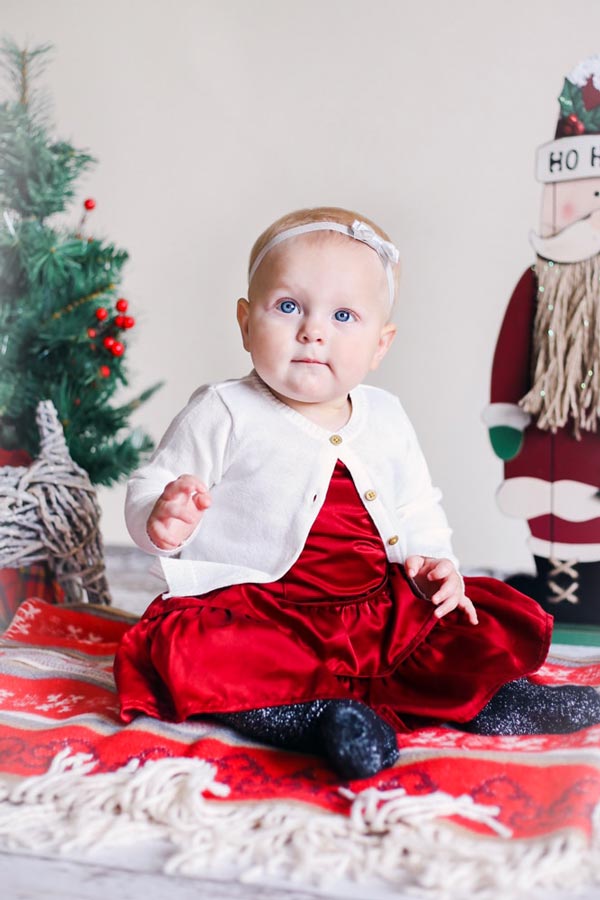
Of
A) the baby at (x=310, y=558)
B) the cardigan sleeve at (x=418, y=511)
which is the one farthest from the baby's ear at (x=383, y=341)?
the cardigan sleeve at (x=418, y=511)

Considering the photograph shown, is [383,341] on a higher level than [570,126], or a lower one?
lower

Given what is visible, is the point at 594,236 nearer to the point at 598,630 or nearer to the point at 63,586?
the point at 598,630

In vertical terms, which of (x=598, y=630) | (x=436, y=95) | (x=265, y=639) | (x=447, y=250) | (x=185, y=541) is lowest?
(x=598, y=630)

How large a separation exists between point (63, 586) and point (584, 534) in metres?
0.92

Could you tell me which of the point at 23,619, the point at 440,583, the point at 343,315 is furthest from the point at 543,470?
the point at 23,619

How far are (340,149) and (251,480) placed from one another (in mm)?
840

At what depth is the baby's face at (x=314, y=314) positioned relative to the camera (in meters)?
1.15

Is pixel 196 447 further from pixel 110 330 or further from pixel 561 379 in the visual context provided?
pixel 561 379

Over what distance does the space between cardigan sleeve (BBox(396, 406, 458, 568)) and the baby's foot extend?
1.06ft

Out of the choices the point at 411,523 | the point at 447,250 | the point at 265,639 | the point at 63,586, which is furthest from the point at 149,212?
the point at 265,639

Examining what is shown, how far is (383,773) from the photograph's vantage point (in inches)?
37.6

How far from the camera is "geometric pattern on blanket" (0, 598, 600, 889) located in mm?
828

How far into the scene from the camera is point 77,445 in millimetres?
1694

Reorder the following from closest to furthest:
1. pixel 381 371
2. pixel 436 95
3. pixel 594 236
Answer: pixel 594 236, pixel 436 95, pixel 381 371
